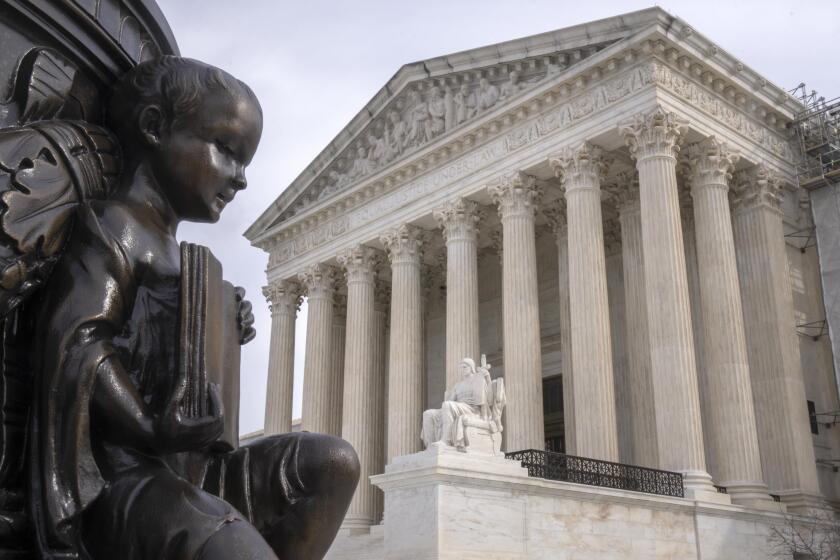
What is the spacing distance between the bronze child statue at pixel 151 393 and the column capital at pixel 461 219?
83.5ft

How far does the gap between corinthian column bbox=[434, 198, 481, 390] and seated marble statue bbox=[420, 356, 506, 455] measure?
19.6 feet

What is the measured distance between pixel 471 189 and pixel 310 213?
9.27 metres

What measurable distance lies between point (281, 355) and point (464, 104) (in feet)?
42.2

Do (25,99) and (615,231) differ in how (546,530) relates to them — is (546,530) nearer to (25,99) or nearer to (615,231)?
(615,231)

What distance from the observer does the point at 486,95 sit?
28562mm

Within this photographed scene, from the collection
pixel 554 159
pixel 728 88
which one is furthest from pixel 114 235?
pixel 728 88

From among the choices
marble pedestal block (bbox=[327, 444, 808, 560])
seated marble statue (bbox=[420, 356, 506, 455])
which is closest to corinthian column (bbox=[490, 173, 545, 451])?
seated marble statue (bbox=[420, 356, 506, 455])

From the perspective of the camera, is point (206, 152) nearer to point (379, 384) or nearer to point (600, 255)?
point (600, 255)

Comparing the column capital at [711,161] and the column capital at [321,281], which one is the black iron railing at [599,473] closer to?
the column capital at [711,161]

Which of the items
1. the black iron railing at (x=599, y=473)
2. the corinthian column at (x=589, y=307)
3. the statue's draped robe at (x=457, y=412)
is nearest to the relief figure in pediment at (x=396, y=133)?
the corinthian column at (x=589, y=307)

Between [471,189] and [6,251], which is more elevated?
[471,189]

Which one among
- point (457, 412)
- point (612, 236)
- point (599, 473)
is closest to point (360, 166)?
point (612, 236)

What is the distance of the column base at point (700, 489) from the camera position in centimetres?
2027

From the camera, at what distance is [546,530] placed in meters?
18.1
